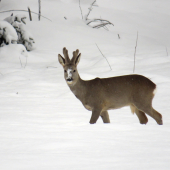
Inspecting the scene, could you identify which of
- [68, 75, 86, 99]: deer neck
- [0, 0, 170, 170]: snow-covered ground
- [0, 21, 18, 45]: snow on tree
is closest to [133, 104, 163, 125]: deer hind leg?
[0, 0, 170, 170]: snow-covered ground

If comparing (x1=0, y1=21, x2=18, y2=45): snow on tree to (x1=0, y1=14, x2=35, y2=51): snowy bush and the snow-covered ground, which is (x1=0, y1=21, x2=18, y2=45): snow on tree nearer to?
(x1=0, y1=14, x2=35, y2=51): snowy bush

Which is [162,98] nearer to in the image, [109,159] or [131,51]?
[109,159]

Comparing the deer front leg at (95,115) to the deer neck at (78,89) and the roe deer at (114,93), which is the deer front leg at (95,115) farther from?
the deer neck at (78,89)

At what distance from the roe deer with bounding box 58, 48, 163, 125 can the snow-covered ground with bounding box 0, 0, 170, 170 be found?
0.71 feet

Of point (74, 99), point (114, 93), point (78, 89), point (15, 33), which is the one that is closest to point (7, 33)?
point (15, 33)

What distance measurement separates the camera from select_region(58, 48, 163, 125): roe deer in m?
4.78

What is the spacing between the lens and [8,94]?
7.53 metres

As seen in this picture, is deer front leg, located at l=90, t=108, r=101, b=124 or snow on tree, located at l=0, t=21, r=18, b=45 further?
snow on tree, located at l=0, t=21, r=18, b=45

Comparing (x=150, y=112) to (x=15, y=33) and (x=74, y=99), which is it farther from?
(x=15, y=33)

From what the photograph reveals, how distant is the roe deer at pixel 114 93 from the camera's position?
Answer: 15.7 feet

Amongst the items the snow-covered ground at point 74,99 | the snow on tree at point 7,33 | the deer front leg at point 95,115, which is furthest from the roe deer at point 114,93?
the snow on tree at point 7,33

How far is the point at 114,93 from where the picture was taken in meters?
4.89

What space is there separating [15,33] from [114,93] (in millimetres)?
7466

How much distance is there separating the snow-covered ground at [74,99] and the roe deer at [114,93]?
216 mm
